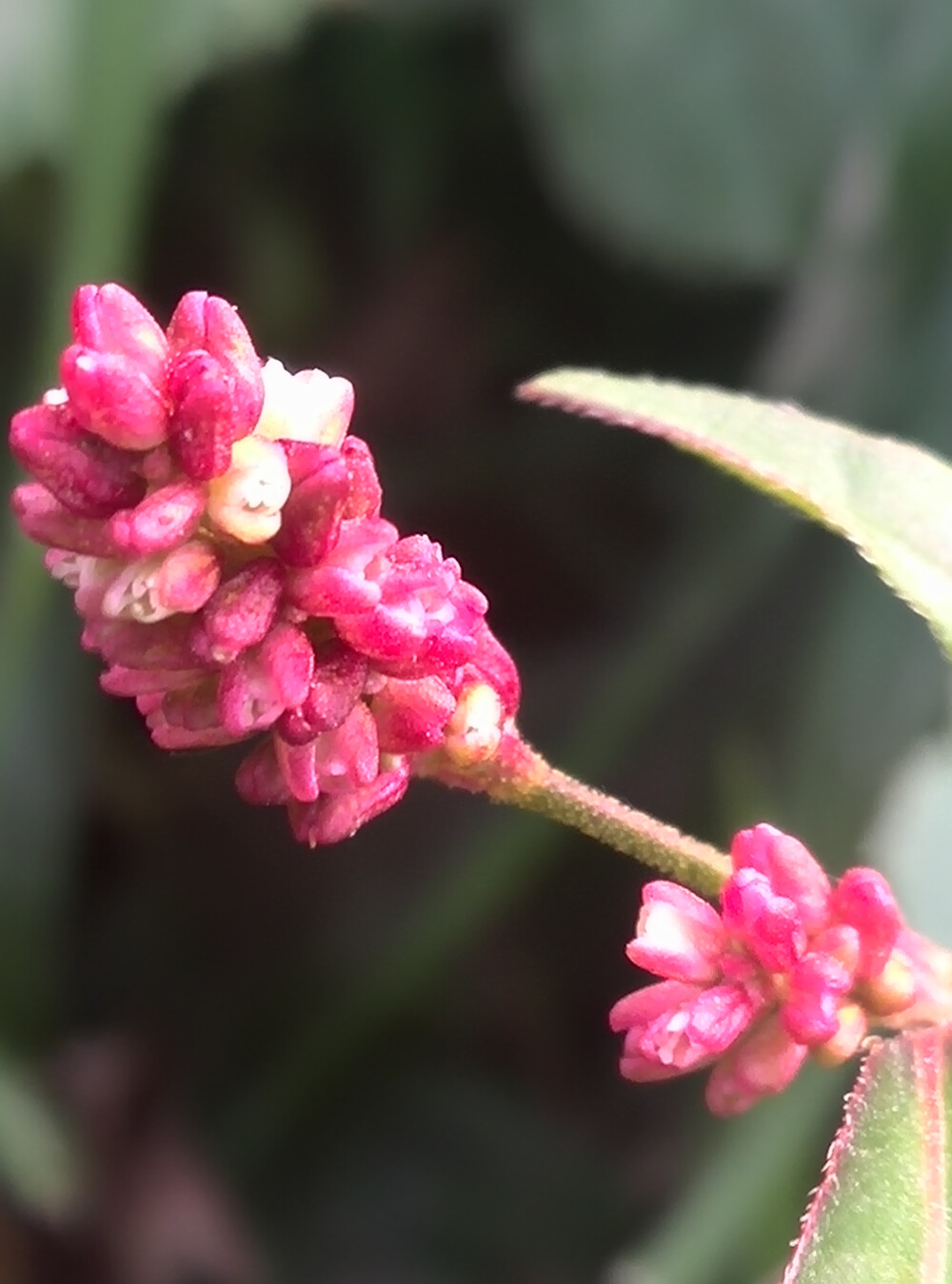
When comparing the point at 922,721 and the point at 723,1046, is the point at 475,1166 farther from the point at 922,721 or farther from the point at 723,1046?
the point at 723,1046

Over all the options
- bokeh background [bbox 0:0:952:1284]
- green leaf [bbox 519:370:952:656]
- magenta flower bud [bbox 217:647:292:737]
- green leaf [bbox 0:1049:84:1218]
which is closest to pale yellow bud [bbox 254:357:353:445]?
magenta flower bud [bbox 217:647:292:737]

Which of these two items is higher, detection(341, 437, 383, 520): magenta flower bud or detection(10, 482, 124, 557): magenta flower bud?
detection(341, 437, 383, 520): magenta flower bud

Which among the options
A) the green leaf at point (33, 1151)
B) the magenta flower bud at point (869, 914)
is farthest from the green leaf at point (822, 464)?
the green leaf at point (33, 1151)

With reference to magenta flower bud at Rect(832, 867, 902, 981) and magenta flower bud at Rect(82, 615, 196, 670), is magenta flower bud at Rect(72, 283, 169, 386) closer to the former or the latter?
magenta flower bud at Rect(82, 615, 196, 670)

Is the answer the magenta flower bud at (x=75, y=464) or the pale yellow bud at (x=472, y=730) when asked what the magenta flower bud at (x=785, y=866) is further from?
the magenta flower bud at (x=75, y=464)

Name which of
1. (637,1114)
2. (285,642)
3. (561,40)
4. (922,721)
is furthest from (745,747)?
(285,642)

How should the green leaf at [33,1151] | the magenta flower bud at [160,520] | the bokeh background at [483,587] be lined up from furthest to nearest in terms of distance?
the bokeh background at [483,587], the green leaf at [33,1151], the magenta flower bud at [160,520]
